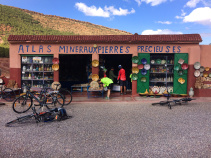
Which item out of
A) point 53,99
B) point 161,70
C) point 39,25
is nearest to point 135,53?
point 161,70

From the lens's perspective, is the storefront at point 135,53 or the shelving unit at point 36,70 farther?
the shelving unit at point 36,70

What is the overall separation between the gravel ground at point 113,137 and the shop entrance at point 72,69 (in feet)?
28.8

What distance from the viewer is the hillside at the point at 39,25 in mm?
44500

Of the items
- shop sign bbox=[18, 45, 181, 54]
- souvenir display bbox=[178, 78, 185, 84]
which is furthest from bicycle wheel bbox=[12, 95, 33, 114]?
A: souvenir display bbox=[178, 78, 185, 84]

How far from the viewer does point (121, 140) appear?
466 cm

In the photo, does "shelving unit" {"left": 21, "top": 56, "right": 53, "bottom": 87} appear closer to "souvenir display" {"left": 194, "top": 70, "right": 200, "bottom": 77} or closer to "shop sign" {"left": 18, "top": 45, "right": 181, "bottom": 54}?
"shop sign" {"left": 18, "top": 45, "right": 181, "bottom": 54}

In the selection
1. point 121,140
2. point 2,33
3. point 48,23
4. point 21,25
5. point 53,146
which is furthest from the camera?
point 48,23

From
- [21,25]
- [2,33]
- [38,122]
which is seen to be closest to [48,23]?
[21,25]

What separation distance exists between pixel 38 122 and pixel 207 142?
16.0 ft

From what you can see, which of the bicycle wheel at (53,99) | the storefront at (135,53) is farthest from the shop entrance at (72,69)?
the bicycle wheel at (53,99)

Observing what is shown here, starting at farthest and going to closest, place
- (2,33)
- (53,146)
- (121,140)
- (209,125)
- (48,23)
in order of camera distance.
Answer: (48,23), (2,33), (209,125), (121,140), (53,146)

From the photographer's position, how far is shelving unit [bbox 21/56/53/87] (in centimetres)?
1223

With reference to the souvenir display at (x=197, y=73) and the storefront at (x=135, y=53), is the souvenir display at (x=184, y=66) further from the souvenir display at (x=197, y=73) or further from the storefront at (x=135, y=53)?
the souvenir display at (x=197, y=73)

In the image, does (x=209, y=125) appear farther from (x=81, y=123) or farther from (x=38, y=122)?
(x=38, y=122)
